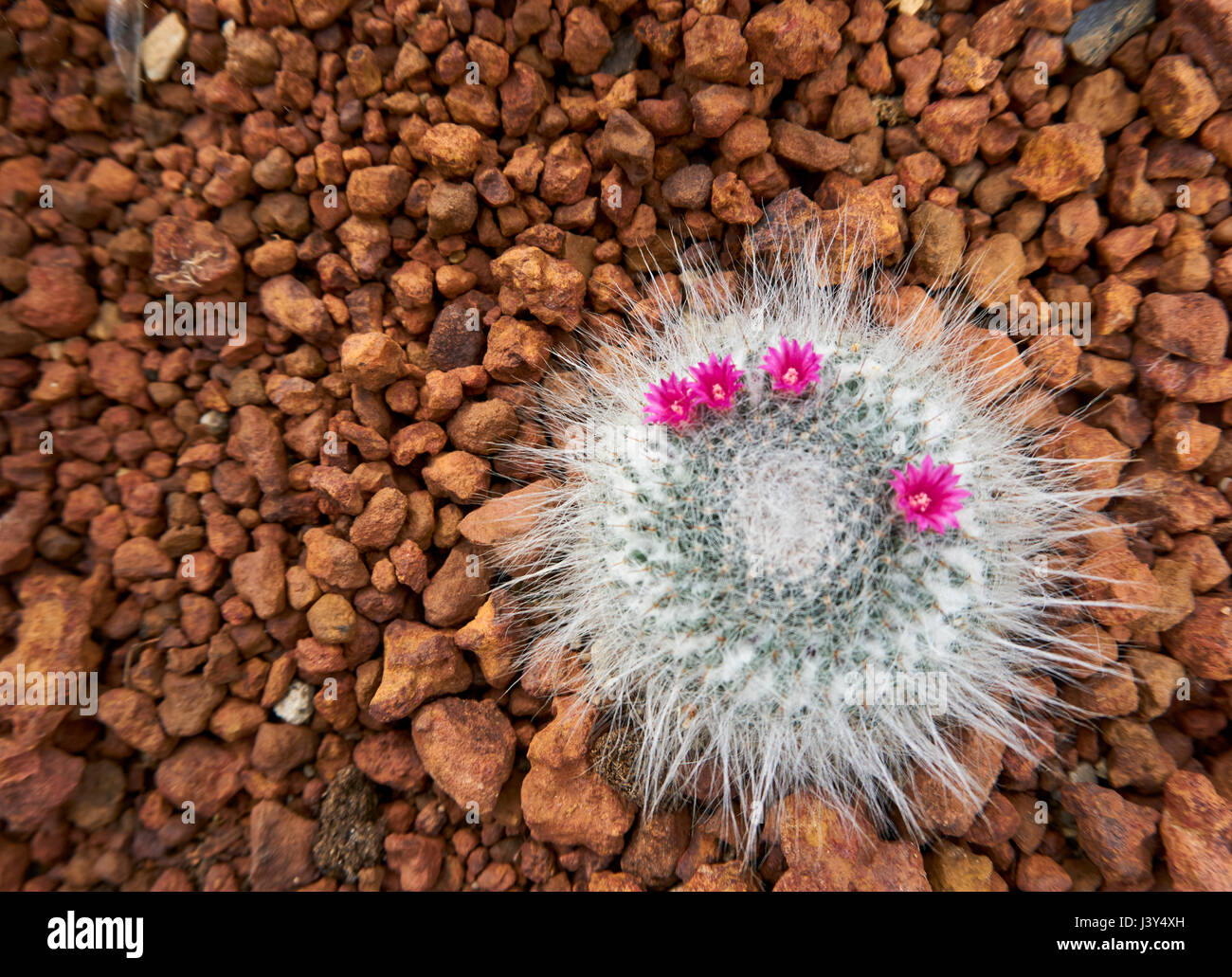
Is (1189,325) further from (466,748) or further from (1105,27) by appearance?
(466,748)

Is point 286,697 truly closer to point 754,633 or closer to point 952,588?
point 754,633

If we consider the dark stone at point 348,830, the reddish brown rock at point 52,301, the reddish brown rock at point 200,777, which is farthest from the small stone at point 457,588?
the reddish brown rock at point 52,301

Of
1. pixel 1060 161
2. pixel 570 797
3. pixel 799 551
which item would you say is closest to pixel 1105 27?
pixel 1060 161

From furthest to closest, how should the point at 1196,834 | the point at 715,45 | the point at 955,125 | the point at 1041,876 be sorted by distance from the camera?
the point at 955,125 → the point at 715,45 → the point at 1041,876 → the point at 1196,834

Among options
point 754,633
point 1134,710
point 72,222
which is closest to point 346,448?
point 72,222

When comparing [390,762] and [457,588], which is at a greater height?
[457,588]

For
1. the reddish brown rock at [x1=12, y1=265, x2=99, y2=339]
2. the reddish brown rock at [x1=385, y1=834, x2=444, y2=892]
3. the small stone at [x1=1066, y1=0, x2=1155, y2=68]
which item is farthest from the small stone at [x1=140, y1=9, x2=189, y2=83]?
the small stone at [x1=1066, y1=0, x2=1155, y2=68]
